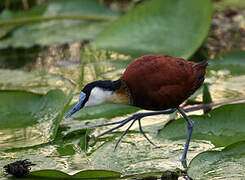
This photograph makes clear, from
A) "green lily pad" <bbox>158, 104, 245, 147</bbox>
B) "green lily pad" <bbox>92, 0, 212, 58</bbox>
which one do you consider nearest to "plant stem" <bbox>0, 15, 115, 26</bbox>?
"green lily pad" <bbox>92, 0, 212, 58</bbox>

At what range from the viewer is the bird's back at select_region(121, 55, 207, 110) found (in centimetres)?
252

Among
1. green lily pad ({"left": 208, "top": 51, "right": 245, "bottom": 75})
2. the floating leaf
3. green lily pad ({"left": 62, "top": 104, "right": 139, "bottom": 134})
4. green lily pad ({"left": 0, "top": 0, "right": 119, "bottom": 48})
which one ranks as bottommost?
green lily pad ({"left": 62, "top": 104, "right": 139, "bottom": 134})

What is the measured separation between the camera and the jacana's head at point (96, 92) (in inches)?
100.0

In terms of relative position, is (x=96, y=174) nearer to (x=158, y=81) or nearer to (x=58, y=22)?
(x=158, y=81)

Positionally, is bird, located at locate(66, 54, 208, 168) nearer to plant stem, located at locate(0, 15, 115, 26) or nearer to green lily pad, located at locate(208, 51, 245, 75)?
green lily pad, located at locate(208, 51, 245, 75)

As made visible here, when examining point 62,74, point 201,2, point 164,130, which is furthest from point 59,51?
point 164,130

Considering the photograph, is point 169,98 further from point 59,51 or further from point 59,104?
point 59,51

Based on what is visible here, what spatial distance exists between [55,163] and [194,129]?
29.8 inches

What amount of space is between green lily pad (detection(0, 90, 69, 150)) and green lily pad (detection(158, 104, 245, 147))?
1.97 feet

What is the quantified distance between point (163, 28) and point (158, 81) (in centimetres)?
144

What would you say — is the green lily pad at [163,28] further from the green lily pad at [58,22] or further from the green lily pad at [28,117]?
the green lily pad at [28,117]

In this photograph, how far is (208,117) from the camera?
8.98ft

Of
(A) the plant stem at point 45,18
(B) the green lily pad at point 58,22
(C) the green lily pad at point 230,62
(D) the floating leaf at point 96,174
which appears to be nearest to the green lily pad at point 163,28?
(C) the green lily pad at point 230,62

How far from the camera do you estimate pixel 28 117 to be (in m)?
2.95
